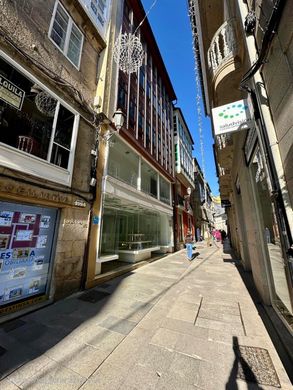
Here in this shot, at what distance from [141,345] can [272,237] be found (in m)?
3.48

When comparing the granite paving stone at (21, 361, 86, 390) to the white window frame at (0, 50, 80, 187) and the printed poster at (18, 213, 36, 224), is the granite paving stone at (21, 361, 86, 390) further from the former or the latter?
the white window frame at (0, 50, 80, 187)

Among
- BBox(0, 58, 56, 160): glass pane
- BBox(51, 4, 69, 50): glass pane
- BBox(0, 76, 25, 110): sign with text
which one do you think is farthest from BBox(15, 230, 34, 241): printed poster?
BBox(51, 4, 69, 50): glass pane

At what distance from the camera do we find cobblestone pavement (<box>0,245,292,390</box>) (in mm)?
2355

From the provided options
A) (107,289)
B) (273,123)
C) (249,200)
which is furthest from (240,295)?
(273,123)

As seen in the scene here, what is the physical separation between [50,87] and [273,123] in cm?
618

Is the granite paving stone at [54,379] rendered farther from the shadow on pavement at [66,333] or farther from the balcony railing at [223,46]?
the balcony railing at [223,46]

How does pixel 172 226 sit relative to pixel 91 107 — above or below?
below

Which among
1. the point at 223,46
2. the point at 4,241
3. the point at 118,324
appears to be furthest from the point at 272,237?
the point at 4,241

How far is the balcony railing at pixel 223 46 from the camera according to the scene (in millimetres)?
4871

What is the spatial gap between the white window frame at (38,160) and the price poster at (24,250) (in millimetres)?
942

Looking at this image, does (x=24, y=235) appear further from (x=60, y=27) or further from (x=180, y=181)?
(x=180, y=181)

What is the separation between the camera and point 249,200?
5574 millimetres

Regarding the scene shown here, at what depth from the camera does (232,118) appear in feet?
14.0

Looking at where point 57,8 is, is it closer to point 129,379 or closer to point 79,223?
point 79,223
